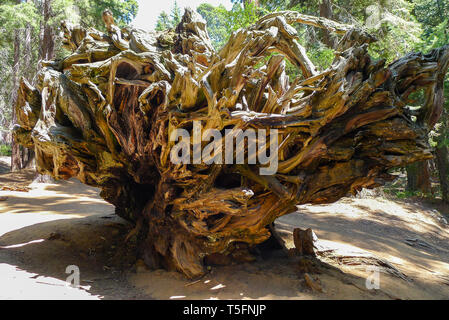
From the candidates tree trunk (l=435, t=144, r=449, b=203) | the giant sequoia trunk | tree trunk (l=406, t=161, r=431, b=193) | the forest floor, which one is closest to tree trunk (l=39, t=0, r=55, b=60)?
the forest floor

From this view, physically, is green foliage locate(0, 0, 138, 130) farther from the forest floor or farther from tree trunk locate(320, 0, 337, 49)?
tree trunk locate(320, 0, 337, 49)

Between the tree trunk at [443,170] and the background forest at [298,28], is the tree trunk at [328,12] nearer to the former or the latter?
the background forest at [298,28]

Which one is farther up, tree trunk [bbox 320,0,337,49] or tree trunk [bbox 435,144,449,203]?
tree trunk [bbox 320,0,337,49]

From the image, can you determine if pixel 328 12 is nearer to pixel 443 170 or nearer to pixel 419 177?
pixel 443 170

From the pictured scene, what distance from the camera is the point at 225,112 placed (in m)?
3.34

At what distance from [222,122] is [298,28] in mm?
11762

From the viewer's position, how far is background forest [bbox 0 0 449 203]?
423 inches

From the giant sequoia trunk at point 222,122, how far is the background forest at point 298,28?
711 cm

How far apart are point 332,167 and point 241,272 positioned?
1.94 metres

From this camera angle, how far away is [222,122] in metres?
3.44

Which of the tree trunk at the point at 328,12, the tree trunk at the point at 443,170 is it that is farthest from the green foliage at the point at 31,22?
the tree trunk at the point at 443,170

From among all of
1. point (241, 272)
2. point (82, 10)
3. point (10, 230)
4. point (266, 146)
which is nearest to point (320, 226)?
point (241, 272)

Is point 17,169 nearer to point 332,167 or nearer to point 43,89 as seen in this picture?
point 43,89

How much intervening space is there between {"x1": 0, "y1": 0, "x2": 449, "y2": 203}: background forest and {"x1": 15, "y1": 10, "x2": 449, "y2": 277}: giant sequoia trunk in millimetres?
7107
